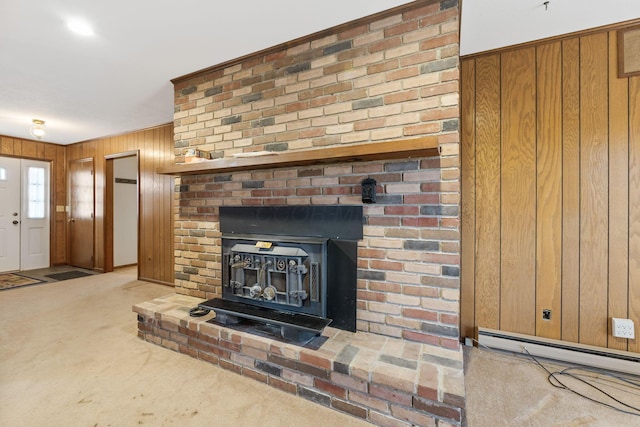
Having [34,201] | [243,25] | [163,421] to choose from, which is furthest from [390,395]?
[34,201]

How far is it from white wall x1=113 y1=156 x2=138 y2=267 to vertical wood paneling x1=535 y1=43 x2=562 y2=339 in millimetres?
5556

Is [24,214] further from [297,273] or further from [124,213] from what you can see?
[297,273]

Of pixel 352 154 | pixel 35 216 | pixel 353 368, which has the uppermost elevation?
pixel 352 154

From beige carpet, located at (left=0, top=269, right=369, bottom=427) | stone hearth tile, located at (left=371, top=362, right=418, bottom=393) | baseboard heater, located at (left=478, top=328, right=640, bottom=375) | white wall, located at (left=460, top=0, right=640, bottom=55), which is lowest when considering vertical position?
beige carpet, located at (left=0, top=269, right=369, bottom=427)

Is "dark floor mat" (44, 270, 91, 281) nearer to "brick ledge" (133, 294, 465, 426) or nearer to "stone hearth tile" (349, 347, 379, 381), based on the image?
"brick ledge" (133, 294, 465, 426)

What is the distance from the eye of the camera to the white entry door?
16.1ft

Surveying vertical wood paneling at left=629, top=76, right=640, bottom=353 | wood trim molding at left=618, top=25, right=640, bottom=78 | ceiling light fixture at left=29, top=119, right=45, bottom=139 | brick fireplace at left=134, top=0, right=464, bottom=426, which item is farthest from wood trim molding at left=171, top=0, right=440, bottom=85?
ceiling light fixture at left=29, top=119, right=45, bottom=139

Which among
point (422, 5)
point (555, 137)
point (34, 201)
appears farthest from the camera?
point (34, 201)

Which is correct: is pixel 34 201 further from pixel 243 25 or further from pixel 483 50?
pixel 483 50

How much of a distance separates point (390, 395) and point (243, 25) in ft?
7.96

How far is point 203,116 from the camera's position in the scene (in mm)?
2664

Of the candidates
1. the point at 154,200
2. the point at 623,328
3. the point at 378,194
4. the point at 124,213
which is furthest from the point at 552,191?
the point at 124,213

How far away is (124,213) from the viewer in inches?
208

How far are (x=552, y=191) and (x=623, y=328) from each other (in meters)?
0.98
